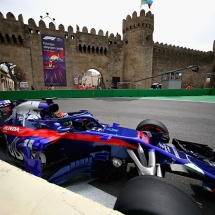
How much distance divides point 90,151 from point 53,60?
813 inches

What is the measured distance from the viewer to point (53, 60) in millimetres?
19375

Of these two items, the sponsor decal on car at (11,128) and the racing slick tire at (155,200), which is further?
the sponsor decal on car at (11,128)

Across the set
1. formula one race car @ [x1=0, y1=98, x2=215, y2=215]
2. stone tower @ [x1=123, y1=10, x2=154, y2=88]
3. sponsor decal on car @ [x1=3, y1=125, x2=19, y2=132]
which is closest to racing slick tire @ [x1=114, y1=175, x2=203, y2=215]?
formula one race car @ [x1=0, y1=98, x2=215, y2=215]

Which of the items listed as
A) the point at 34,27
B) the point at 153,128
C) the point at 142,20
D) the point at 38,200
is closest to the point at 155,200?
the point at 38,200

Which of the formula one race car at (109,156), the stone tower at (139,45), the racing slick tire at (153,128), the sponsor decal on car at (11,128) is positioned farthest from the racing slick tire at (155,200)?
the stone tower at (139,45)

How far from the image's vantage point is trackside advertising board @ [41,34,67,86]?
18766 mm

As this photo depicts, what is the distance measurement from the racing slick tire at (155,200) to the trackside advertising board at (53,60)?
20.6m

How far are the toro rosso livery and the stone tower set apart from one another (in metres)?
21.7

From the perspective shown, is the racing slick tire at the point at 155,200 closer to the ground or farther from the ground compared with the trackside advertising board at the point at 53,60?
closer to the ground

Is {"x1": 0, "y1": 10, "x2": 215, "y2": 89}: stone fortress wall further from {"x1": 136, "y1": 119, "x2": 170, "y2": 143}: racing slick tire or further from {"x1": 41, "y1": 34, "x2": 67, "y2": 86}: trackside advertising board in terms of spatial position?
{"x1": 136, "y1": 119, "x2": 170, "y2": 143}: racing slick tire

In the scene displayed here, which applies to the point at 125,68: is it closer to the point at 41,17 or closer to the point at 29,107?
the point at 41,17

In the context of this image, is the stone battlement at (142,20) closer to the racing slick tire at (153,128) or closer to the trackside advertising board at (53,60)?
the trackside advertising board at (53,60)

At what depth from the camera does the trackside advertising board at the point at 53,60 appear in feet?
61.6

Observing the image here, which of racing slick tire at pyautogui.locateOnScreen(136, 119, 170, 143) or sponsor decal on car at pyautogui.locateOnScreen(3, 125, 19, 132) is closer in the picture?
sponsor decal on car at pyautogui.locateOnScreen(3, 125, 19, 132)
